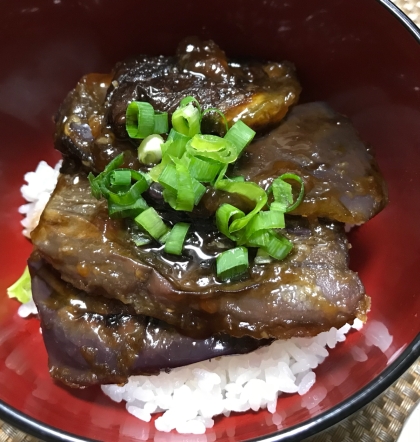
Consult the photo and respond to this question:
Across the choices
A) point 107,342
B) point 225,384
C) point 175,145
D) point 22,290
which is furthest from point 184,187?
point 22,290

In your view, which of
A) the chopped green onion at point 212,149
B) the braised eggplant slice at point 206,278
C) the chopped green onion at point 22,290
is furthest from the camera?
the chopped green onion at point 22,290

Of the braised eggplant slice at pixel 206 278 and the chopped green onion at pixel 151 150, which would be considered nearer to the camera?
the braised eggplant slice at pixel 206 278

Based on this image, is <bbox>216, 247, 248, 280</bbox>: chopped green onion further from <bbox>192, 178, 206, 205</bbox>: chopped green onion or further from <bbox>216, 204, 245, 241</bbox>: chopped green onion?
<bbox>192, 178, 206, 205</bbox>: chopped green onion

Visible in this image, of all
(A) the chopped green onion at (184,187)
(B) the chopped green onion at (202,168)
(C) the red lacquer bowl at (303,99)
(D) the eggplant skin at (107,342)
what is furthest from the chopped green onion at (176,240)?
(C) the red lacquer bowl at (303,99)

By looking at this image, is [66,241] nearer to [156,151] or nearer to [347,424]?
[156,151]

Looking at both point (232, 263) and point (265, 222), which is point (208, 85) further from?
point (232, 263)

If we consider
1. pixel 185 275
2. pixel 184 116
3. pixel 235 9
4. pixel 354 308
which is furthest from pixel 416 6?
pixel 185 275

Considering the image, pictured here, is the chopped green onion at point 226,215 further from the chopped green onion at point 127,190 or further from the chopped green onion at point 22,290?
the chopped green onion at point 22,290
